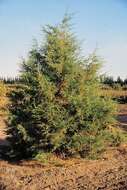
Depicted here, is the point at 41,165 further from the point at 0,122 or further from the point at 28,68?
the point at 0,122

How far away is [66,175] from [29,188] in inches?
62.5

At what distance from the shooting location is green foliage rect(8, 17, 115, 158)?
53.5 ft

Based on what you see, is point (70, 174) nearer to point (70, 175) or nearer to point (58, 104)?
point (70, 175)

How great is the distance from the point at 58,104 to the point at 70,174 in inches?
106

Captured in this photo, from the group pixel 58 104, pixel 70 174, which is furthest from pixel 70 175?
pixel 58 104

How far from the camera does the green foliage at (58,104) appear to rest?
53.5 ft

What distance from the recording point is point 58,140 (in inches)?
637

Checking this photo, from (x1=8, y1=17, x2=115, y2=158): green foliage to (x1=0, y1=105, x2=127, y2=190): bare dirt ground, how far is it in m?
0.60

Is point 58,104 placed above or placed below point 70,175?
above

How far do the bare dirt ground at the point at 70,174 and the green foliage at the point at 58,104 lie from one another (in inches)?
23.6

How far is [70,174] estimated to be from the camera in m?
15.1

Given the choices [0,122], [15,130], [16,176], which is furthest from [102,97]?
[0,122]

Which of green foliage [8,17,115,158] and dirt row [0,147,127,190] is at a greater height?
green foliage [8,17,115,158]

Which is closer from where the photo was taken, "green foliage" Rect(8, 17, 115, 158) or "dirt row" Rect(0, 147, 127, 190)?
"dirt row" Rect(0, 147, 127, 190)
